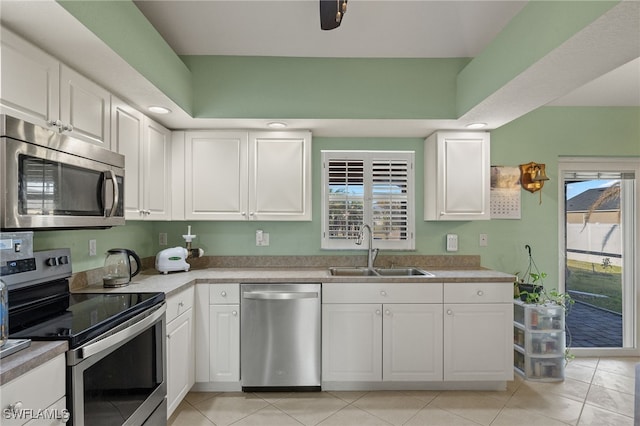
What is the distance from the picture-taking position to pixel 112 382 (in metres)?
1.49

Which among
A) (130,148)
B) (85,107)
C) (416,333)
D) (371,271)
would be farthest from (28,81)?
(416,333)

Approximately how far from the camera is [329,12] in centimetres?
151

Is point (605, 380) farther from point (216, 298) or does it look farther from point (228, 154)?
point (228, 154)

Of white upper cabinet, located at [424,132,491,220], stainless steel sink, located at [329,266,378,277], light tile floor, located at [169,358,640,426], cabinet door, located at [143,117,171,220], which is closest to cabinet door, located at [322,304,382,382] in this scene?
light tile floor, located at [169,358,640,426]

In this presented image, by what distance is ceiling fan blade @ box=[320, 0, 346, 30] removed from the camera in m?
1.44

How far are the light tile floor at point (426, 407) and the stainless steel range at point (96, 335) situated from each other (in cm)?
59

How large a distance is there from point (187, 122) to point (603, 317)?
14.1 ft

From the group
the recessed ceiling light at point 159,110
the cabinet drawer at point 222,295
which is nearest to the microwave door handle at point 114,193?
the recessed ceiling light at point 159,110

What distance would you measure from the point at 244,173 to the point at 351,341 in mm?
1594

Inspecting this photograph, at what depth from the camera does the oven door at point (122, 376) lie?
1272 millimetres

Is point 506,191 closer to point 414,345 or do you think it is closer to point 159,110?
point 414,345

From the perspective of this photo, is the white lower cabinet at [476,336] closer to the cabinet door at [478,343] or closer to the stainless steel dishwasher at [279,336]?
the cabinet door at [478,343]

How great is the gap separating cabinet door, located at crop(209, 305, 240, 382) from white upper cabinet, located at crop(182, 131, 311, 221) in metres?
0.77

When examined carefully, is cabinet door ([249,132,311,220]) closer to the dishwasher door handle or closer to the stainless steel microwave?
the dishwasher door handle
